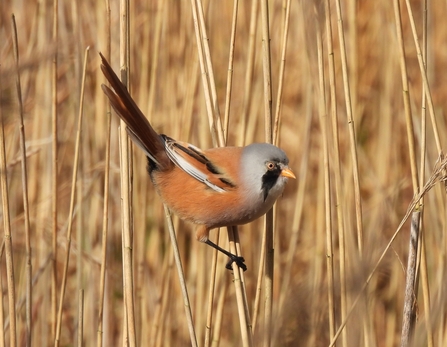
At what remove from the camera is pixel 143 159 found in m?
3.27

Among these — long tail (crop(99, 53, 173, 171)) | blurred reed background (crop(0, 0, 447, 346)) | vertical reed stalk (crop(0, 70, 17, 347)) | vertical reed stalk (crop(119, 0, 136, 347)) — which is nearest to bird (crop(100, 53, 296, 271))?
long tail (crop(99, 53, 173, 171))

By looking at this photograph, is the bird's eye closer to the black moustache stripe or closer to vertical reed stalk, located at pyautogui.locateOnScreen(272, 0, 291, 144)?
the black moustache stripe

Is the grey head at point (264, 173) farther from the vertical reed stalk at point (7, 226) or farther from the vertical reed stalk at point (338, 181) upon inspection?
the vertical reed stalk at point (7, 226)

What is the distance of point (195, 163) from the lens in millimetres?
2361

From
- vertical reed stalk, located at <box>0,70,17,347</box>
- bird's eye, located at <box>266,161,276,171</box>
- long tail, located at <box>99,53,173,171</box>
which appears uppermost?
long tail, located at <box>99,53,173,171</box>

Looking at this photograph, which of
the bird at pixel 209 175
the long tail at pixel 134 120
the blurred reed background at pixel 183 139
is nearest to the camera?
the long tail at pixel 134 120

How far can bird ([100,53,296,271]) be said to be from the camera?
2.14 metres

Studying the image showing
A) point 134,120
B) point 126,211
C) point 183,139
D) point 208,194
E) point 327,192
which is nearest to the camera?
point 126,211

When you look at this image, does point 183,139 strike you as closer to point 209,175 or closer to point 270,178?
point 209,175

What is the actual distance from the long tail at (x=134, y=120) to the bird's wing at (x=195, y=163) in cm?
5

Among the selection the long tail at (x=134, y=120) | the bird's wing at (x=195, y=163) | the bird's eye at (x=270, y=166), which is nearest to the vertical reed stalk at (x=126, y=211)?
the long tail at (x=134, y=120)

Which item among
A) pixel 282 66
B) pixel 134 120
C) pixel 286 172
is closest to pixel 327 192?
pixel 286 172

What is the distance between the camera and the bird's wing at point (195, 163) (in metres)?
2.34

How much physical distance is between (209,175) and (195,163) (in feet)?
0.24
